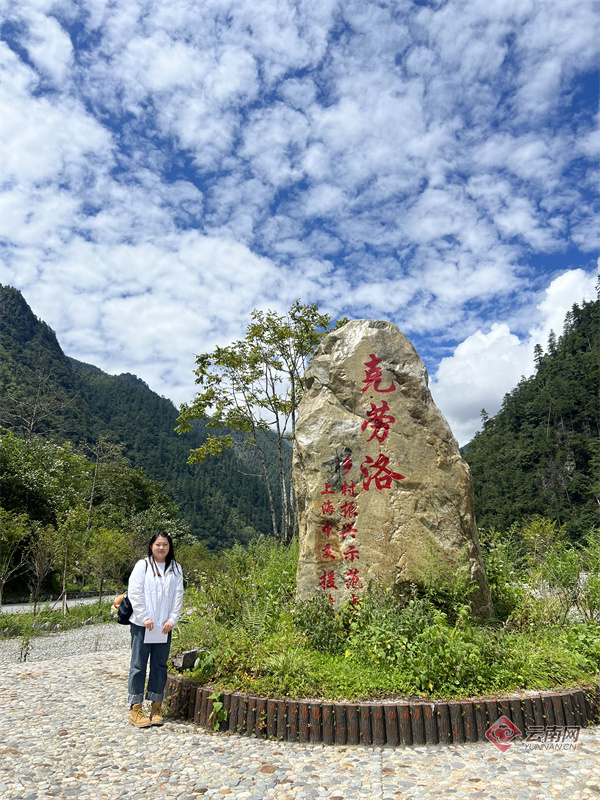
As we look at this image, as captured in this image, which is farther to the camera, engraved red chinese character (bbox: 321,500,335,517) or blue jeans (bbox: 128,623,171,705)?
engraved red chinese character (bbox: 321,500,335,517)

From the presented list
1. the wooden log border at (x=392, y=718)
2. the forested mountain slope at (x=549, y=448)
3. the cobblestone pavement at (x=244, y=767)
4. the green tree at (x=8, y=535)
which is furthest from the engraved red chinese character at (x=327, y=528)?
the forested mountain slope at (x=549, y=448)

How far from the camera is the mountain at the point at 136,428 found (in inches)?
2442

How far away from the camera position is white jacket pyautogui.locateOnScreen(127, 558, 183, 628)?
4.21 metres

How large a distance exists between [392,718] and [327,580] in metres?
1.88

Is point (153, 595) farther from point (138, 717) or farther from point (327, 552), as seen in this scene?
point (327, 552)

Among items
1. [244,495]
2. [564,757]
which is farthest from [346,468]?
[244,495]

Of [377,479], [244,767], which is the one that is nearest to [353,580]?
[377,479]

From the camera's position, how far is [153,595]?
4.27 m

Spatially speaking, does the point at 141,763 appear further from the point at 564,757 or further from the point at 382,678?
the point at 564,757

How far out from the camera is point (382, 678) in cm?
419

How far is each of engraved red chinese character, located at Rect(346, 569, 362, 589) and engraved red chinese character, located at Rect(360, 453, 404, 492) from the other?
0.92 meters

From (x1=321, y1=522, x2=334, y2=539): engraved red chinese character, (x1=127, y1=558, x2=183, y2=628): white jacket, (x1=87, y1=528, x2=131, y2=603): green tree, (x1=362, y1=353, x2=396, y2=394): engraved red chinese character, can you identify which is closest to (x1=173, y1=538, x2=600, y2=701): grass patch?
(x1=127, y1=558, x2=183, y2=628): white jacket

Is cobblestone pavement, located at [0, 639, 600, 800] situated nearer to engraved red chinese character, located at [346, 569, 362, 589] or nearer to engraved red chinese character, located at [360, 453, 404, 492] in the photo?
engraved red chinese character, located at [346, 569, 362, 589]

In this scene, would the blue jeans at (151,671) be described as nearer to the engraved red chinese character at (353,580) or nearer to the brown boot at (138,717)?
the brown boot at (138,717)
